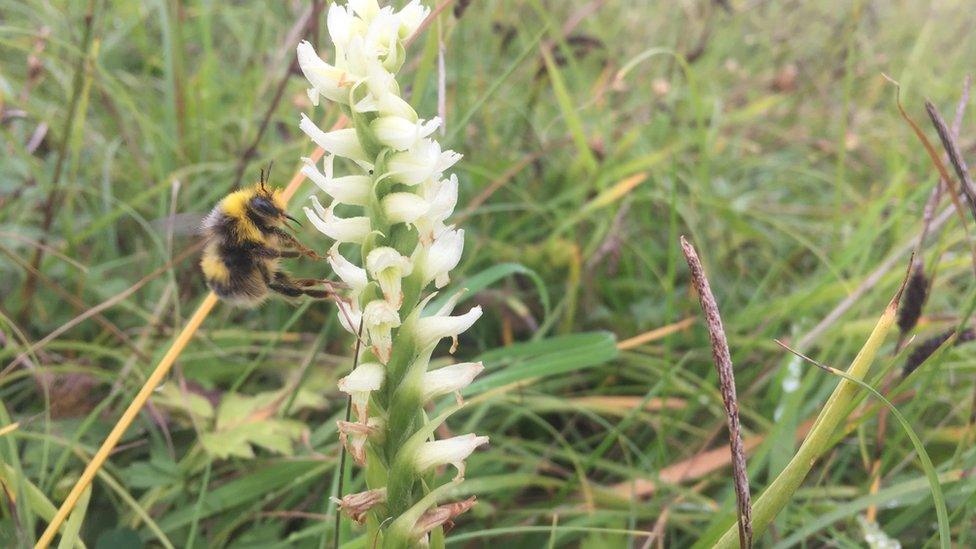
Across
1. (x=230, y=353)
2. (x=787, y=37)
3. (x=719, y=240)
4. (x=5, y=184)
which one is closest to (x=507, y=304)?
(x=230, y=353)

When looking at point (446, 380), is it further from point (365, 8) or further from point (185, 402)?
point (185, 402)

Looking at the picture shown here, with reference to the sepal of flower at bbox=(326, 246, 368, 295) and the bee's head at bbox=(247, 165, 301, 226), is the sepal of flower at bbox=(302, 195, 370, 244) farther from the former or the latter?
the bee's head at bbox=(247, 165, 301, 226)

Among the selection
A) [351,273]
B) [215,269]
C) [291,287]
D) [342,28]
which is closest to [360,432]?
[351,273]

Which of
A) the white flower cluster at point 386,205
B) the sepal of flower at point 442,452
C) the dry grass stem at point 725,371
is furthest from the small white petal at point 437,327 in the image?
the dry grass stem at point 725,371

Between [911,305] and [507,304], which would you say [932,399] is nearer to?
[911,305]

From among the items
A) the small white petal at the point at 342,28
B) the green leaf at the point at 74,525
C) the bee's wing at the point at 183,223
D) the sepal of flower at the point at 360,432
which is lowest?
the green leaf at the point at 74,525

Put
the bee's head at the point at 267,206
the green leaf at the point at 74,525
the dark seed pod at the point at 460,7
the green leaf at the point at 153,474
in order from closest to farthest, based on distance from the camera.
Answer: the green leaf at the point at 74,525 → the bee's head at the point at 267,206 → the green leaf at the point at 153,474 → the dark seed pod at the point at 460,7

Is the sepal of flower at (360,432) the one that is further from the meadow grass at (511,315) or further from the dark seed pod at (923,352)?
the dark seed pod at (923,352)
